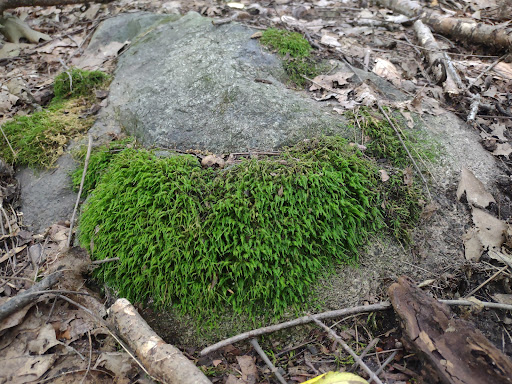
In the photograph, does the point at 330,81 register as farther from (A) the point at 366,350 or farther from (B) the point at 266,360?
(B) the point at 266,360

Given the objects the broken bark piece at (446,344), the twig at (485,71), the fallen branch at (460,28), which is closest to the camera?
the broken bark piece at (446,344)

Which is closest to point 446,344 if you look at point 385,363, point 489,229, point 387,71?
point 385,363

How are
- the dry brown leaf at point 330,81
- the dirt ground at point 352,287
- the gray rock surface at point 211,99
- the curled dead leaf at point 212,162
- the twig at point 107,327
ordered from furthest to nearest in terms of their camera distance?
1. the dry brown leaf at point 330,81
2. the gray rock surface at point 211,99
3. the curled dead leaf at point 212,162
4. the dirt ground at point 352,287
5. the twig at point 107,327

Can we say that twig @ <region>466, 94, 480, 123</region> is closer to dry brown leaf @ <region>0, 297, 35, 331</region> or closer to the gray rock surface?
the gray rock surface

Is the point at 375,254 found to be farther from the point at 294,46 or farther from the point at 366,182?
the point at 294,46

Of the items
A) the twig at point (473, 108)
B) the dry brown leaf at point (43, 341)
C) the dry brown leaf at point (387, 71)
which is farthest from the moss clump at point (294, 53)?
the dry brown leaf at point (43, 341)

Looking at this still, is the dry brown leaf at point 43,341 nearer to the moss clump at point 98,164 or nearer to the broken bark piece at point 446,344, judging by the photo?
the moss clump at point 98,164
